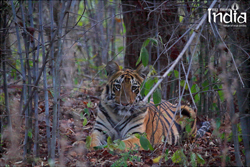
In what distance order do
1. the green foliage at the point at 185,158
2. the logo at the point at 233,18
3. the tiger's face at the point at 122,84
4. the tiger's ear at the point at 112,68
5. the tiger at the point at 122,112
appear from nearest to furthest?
the green foliage at the point at 185,158 → the logo at the point at 233,18 → the tiger at the point at 122,112 → the tiger's face at the point at 122,84 → the tiger's ear at the point at 112,68

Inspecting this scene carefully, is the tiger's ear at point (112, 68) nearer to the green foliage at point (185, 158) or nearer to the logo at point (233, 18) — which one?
the logo at point (233, 18)

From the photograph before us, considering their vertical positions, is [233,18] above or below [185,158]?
above

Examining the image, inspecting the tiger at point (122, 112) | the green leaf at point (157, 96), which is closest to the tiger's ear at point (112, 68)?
the tiger at point (122, 112)

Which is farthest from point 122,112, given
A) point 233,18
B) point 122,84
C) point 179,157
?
point 233,18

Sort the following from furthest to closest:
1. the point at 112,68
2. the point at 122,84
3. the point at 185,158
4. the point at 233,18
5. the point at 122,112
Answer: the point at 112,68 → the point at 122,84 → the point at 122,112 → the point at 233,18 → the point at 185,158

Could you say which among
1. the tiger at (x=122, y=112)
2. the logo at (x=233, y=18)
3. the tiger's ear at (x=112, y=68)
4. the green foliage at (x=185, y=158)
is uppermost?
the logo at (x=233, y=18)

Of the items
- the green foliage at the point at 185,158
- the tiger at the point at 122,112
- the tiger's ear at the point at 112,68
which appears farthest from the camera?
the tiger's ear at the point at 112,68

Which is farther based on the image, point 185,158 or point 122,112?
point 122,112

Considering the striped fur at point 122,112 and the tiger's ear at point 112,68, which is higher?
the tiger's ear at point 112,68

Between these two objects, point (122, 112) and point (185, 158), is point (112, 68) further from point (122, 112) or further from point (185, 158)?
point (185, 158)

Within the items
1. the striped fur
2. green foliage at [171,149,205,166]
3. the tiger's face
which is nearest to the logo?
green foliage at [171,149,205,166]

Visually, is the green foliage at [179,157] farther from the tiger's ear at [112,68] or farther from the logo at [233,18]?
the tiger's ear at [112,68]

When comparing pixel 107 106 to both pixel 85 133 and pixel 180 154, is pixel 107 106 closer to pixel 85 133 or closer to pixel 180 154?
pixel 85 133

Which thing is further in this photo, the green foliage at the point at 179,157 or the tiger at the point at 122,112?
the tiger at the point at 122,112
